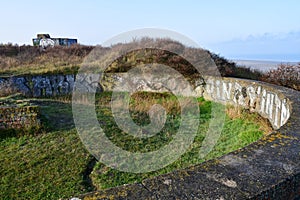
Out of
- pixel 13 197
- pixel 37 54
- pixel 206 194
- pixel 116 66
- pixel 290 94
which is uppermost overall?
pixel 37 54

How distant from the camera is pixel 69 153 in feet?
14.6

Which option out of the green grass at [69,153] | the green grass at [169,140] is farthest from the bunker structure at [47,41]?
the green grass at [169,140]

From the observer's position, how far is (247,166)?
1.49 meters

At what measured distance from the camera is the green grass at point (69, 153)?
137 inches

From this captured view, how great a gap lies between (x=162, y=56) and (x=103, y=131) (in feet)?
19.8

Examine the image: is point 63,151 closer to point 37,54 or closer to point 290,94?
point 290,94

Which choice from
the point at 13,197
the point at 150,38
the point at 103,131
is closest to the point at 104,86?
the point at 150,38

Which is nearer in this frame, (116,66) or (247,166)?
(247,166)

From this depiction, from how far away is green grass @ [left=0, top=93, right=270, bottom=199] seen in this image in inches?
137

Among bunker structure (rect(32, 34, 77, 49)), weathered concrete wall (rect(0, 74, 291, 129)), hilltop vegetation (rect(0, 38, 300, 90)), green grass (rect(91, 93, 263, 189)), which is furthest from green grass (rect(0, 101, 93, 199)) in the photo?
bunker structure (rect(32, 34, 77, 49))

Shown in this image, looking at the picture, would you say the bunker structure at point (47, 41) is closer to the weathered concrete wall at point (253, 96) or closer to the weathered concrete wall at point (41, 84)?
the weathered concrete wall at point (41, 84)

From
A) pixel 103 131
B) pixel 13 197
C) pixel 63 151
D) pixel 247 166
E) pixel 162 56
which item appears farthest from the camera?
pixel 162 56

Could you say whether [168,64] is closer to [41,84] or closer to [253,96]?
[253,96]

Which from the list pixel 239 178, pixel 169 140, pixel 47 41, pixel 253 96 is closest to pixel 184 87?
pixel 253 96
